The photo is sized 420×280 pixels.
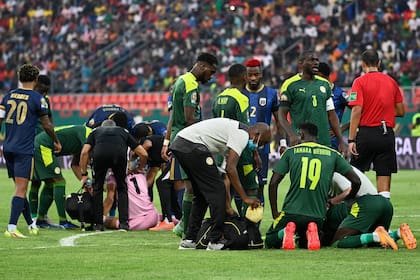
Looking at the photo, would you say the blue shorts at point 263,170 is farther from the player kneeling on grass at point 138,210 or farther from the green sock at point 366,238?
the green sock at point 366,238

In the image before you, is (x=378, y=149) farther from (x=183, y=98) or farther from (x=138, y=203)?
(x=138, y=203)

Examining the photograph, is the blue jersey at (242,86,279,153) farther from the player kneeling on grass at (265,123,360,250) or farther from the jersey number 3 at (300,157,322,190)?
the jersey number 3 at (300,157,322,190)

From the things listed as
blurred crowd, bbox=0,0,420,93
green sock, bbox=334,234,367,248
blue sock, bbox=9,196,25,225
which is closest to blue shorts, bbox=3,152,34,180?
blue sock, bbox=9,196,25,225

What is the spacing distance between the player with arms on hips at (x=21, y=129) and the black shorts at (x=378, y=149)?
4045 mm

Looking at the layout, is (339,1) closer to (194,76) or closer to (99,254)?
(194,76)

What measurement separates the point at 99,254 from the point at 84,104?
2882 centimetres

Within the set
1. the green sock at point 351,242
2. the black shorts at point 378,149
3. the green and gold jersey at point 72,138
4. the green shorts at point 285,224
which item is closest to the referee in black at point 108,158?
the green and gold jersey at point 72,138

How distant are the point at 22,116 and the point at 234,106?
9.26 feet

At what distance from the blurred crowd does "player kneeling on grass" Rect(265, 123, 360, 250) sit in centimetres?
2262

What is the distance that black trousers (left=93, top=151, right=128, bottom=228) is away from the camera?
15.4m

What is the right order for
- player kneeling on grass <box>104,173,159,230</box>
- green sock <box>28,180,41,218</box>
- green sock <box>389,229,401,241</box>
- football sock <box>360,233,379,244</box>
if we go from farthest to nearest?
green sock <box>28,180,41,218</box>
player kneeling on grass <box>104,173,159,230</box>
green sock <box>389,229,401,241</box>
football sock <box>360,233,379,244</box>

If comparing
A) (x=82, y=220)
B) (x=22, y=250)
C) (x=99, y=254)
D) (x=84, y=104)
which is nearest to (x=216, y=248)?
(x=99, y=254)

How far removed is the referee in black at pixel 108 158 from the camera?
15.4 m

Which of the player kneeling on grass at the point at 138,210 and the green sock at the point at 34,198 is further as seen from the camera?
the green sock at the point at 34,198
